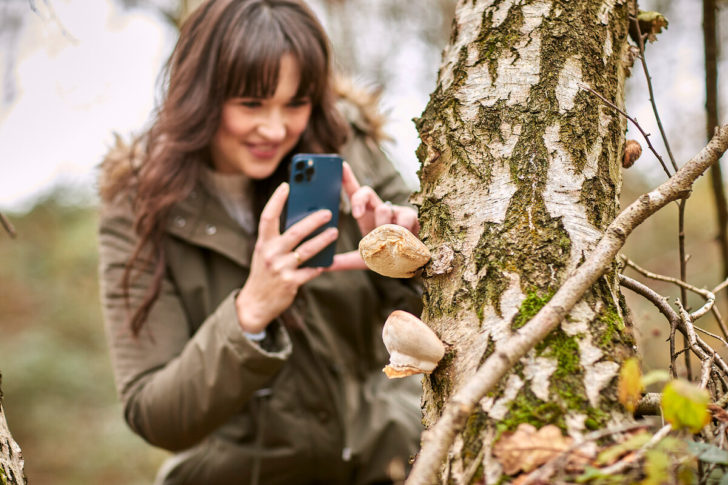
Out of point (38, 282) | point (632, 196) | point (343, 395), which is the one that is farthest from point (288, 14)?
point (38, 282)

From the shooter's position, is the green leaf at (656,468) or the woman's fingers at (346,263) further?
the woman's fingers at (346,263)

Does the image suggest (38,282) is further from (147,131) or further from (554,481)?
(554,481)

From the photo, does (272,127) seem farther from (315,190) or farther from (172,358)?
(172,358)

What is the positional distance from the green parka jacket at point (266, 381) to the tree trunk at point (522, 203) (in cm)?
93

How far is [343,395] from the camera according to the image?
1.96m

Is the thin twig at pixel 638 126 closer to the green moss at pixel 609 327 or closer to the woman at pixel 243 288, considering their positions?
the green moss at pixel 609 327

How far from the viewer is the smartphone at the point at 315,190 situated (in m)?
1.46

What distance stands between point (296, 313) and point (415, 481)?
136 cm

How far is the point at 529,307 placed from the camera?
0.71 meters

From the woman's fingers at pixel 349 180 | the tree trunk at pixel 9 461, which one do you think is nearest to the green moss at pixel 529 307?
the tree trunk at pixel 9 461

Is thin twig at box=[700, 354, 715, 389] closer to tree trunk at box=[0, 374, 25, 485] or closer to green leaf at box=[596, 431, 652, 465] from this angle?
green leaf at box=[596, 431, 652, 465]

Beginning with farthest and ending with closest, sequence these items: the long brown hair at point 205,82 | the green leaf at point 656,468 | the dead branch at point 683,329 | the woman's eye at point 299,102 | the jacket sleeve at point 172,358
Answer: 1. the woman's eye at point 299,102
2. the long brown hair at point 205,82
3. the jacket sleeve at point 172,358
4. the dead branch at point 683,329
5. the green leaf at point 656,468

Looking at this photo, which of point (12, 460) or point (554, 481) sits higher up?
point (554, 481)

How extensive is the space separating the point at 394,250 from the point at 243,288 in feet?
2.78
